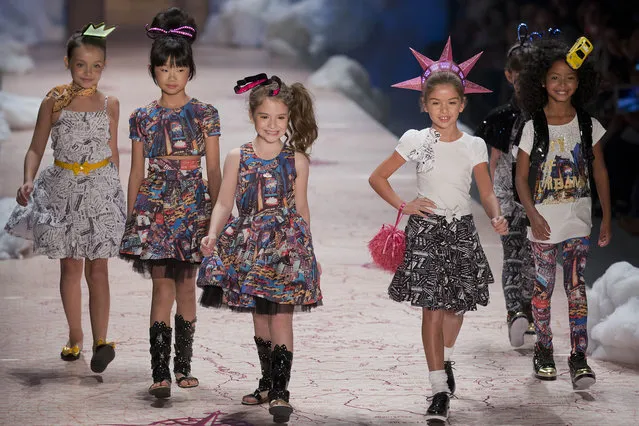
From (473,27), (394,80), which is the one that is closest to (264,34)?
(394,80)

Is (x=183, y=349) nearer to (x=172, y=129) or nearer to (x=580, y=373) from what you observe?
(x=172, y=129)

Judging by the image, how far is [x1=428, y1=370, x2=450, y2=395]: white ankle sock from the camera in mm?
3865

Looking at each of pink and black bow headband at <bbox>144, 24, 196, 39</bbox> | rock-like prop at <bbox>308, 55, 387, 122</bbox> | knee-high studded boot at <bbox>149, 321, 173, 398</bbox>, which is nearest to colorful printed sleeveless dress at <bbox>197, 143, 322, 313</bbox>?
knee-high studded boot at <bbox>149, 321, 173, 398</bbox>

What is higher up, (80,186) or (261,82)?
(261,82)

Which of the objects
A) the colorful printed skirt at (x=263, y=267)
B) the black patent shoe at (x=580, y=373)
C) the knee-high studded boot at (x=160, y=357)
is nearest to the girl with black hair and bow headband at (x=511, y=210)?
the black patent shoe at (x=580, y=373)

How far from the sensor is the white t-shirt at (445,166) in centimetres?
396

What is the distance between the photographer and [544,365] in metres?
4.29

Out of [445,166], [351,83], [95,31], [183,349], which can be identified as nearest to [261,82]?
[445,166]

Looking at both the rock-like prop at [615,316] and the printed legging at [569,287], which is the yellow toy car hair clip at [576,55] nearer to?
the printed legging at [569,287]

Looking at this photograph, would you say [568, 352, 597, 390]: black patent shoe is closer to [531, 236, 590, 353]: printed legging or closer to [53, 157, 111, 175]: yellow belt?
[531, 236, 590, 353]: printed legging

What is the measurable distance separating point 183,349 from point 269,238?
581 millimetres

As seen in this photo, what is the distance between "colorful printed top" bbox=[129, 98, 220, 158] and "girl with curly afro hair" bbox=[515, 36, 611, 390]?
1.06 metres

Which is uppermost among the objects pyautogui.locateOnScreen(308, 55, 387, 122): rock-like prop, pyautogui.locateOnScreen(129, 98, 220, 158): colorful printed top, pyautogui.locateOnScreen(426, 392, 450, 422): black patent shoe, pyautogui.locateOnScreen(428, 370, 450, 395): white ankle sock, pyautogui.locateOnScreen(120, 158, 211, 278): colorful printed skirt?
pyautogui.locateOnScreen(308, 55, 387, 122): rock-like prop

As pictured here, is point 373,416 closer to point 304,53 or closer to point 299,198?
point 299,198
